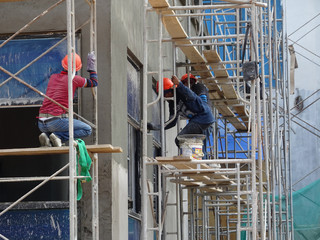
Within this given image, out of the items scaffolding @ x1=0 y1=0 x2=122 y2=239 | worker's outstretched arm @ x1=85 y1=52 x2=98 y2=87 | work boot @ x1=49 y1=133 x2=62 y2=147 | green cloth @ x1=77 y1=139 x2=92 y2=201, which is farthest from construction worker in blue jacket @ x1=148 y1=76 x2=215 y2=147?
green cloth @ x1=77 y1=139 x2=92 y2=201

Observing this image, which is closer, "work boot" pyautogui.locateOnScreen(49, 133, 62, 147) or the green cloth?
the green cloth

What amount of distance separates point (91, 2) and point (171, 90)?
9.44ft

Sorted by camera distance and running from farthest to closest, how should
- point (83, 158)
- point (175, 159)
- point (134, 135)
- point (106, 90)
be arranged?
point (134, 135) → point (106, 90) → point (175, 159) → point (83, 158)

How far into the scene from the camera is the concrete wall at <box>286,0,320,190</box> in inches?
1025

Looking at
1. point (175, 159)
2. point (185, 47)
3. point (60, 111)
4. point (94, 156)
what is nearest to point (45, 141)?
point (60, 111)

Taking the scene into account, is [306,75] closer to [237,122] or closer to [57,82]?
[237,122]

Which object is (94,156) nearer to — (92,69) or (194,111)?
(92,69)

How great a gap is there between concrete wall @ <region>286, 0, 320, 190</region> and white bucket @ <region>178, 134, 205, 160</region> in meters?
14.6

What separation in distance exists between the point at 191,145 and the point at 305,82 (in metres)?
16.2

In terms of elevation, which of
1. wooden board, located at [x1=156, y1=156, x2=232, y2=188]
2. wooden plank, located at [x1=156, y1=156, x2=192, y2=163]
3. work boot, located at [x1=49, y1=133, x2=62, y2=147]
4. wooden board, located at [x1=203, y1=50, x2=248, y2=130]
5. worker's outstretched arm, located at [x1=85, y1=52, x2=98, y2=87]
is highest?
wooden board, located at [x1=203, y1=50, x2=248, y2=130]

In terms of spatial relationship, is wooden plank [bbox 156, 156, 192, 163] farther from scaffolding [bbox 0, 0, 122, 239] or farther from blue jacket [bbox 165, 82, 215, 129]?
blue jacket [bbox 165, 82, 215, 129]

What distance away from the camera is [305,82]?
26781 millimetres

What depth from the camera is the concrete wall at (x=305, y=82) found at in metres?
26.0

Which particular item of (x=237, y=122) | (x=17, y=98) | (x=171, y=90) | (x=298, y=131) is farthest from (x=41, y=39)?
(x=298, y=131)
